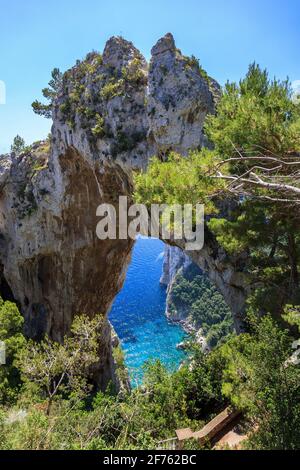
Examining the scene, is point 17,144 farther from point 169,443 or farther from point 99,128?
point 169,443

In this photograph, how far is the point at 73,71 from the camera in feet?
55.5

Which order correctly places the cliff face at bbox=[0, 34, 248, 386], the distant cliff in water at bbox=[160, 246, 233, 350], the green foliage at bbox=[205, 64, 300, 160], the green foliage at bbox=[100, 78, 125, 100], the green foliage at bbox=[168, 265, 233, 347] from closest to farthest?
the green foliage at bbox=[205, 64, 300, 160]
the cliff face at bbox=[0, 34, 248, 386]
the green foliage at bbox=[100, 78, 125, 100]
the distant cliff in water at bbox=[160, 246, 233, 350]
the green foliage at bbox=[168, 265, 233, 347]

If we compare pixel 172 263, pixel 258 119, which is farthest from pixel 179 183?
pixel 172 263

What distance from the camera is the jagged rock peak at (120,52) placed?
14.4 metres

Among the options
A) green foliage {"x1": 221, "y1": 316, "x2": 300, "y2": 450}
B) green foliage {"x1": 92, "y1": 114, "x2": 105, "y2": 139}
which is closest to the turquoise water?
green foliage {"x1": 92, "y1": 114, "x2": 105, "y2": 139}

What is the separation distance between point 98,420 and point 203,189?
591cm

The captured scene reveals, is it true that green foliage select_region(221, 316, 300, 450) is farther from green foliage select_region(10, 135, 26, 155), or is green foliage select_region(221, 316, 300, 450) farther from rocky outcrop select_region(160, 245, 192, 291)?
rocky outcrop select_region(160, 245, 192, 291)

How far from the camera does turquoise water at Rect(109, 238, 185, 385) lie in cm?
4262

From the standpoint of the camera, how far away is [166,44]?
12.7 m

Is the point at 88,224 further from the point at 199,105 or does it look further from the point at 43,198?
the point at 199,105

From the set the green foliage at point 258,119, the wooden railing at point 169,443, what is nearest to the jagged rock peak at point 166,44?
the green foliage at point 258,119

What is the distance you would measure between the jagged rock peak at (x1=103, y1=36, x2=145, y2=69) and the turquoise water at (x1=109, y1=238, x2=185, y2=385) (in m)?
24.7

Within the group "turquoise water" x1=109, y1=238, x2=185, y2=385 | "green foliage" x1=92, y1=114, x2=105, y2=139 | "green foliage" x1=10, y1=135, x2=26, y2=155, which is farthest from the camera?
"turquoise water" x1=109, y1=238, x2=185, y2=385
